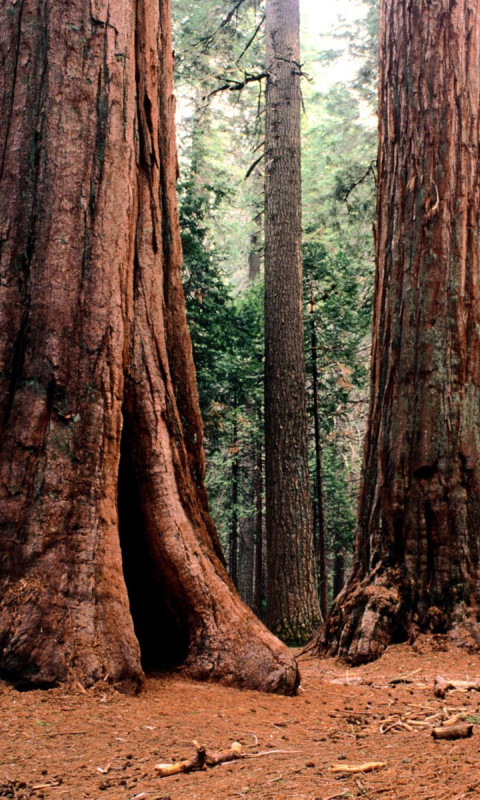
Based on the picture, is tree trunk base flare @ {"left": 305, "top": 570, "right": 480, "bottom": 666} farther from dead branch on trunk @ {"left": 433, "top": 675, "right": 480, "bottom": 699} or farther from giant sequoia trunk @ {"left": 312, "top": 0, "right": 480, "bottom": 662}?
dead branch on trunk @ {"left": 433, "top": 675, "right": 480, "bottom": 699}

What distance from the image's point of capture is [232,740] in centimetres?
270

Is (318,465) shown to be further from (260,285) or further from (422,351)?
(422,351)

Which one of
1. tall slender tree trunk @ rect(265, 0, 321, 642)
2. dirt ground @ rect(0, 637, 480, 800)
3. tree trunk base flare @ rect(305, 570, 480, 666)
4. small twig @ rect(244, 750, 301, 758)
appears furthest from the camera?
tall slender tree trunk @ rect(265, 0, 321, 642)

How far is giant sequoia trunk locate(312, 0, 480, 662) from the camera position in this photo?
5.21m

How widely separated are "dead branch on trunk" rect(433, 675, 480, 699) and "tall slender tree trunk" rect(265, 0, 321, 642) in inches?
241

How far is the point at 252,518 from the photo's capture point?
66.7 ft

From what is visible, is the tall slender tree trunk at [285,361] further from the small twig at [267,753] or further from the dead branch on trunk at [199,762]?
the dead branch on trunk at [199,762]

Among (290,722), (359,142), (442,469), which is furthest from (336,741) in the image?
(359,142)

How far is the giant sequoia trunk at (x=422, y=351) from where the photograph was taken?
5211mm

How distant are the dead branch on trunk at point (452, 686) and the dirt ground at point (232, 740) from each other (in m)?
0.06

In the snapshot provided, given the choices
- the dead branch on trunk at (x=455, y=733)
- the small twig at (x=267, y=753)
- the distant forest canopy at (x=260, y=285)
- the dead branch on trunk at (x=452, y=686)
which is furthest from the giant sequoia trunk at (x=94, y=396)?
the distant forest canopy at (x=260, y=285)

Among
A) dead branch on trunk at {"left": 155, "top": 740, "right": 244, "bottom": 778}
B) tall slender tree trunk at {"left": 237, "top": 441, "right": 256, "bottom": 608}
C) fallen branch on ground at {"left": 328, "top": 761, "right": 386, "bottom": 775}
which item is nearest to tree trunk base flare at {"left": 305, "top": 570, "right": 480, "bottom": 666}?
dead branch on trunk at {"left": 155, "top": 740, "right": 244, "bottom": 778}

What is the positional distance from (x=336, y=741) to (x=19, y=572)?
1.67 metres

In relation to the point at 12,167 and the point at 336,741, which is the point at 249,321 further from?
the point at 336,741
